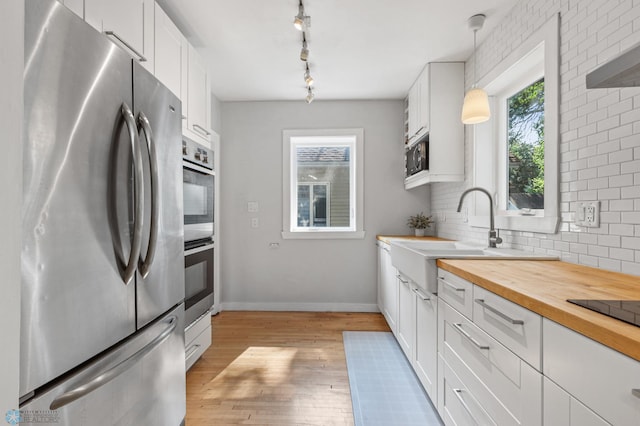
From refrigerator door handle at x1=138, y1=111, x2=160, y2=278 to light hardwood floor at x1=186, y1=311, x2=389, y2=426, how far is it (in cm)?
117

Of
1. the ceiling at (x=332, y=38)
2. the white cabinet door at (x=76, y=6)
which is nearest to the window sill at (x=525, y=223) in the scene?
the ceiling at (x=332, y=38)

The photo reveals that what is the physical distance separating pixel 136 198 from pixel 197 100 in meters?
1.52

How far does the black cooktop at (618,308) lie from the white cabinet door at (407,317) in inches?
50.4

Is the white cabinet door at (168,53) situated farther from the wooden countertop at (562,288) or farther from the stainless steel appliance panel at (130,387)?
the wooden countertop at (562,288)

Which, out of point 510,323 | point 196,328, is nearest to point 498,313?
point 510,323

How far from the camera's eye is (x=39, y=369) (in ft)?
2.25

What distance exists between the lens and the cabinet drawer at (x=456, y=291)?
131 centimetres

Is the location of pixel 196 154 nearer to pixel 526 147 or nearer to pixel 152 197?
pixel 152 197

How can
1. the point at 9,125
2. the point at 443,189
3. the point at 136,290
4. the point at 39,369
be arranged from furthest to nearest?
the point at 443,189
the point at 136,290
the point at 39,369
the point at 9,125

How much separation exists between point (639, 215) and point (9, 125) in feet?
6.34

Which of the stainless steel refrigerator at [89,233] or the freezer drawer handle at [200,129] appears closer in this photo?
the stainless steel refrigerator at [89,233]

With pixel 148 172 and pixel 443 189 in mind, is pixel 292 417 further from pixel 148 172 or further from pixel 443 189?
pixel 443 189

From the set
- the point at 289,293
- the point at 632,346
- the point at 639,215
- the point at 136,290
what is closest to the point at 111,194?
the point at 136,290

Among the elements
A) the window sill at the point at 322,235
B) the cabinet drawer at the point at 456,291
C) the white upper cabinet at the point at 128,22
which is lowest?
the cabinet drawer at the point at 456,291
